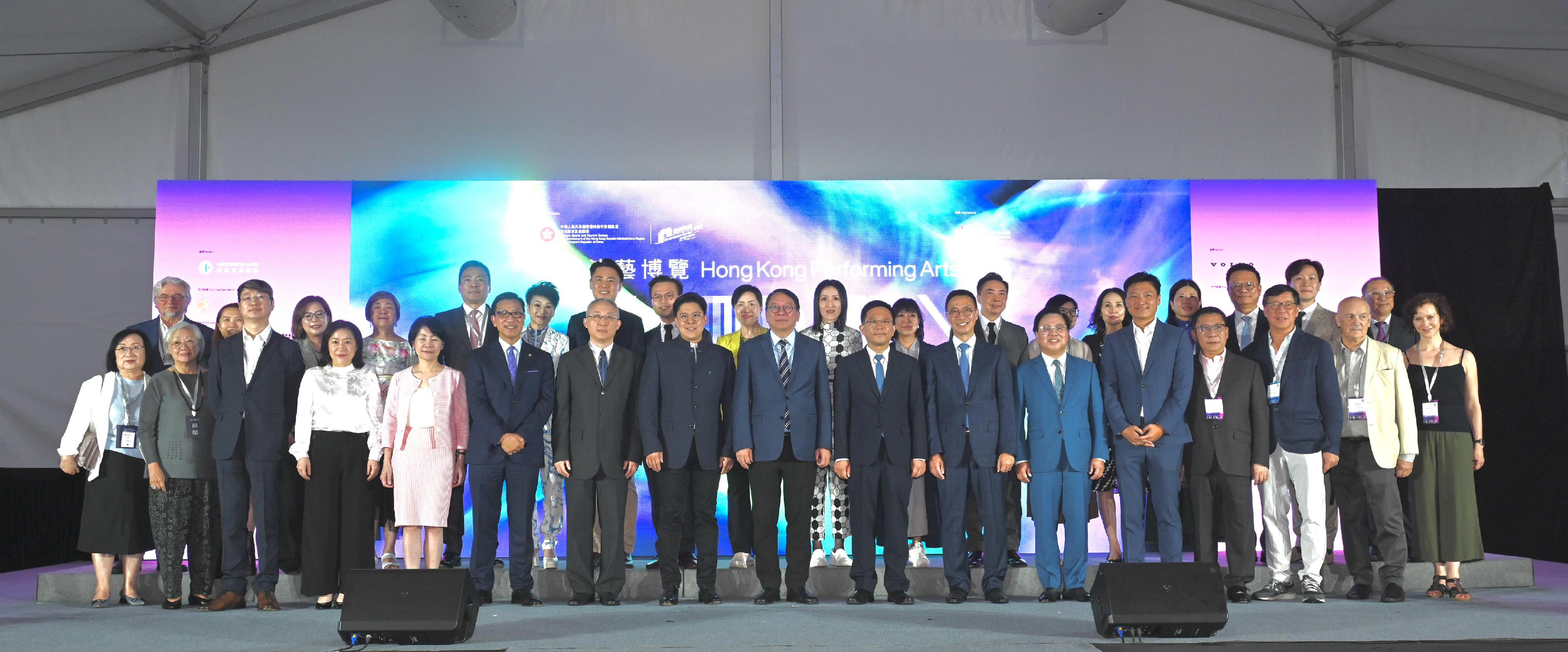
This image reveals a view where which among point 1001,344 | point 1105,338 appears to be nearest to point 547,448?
point 1001,344

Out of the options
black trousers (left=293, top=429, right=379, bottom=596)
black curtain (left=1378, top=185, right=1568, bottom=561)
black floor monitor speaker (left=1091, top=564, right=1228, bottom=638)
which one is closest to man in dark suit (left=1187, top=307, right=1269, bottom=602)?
black floor monitor speaker (left=1091, top=564, right=1228, bottom=638)

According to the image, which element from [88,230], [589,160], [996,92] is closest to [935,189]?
[996,92]

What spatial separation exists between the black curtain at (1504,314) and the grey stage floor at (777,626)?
2629 mm

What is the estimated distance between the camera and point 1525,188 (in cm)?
759

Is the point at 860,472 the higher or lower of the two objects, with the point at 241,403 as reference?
lower

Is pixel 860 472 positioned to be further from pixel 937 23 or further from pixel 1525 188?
pixel 1525 188

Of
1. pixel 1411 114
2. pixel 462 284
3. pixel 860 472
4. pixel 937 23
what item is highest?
pixel 937 23

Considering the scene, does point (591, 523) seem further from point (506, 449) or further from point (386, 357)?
point (386, 357)

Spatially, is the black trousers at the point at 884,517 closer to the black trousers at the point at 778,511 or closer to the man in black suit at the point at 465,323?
the black trousers at the point at 778,511

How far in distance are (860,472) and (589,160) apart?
363cm

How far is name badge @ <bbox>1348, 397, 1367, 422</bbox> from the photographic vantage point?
5070mm

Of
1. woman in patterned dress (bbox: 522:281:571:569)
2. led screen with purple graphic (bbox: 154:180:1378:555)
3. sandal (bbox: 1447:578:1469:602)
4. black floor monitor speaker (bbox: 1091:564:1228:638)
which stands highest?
led screen with purple graphic (bbox: 154:180:1378:555)

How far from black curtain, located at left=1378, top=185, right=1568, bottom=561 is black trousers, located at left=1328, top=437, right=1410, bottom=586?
281 centimetres

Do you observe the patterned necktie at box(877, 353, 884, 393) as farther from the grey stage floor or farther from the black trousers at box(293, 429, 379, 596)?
the black trousers at box(293, 429, 379, 596)
